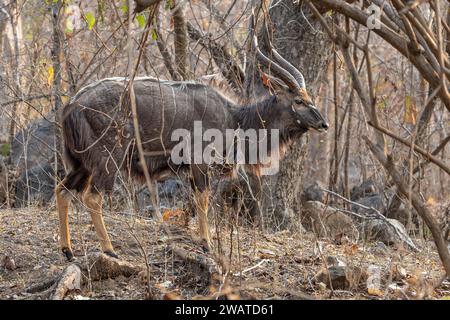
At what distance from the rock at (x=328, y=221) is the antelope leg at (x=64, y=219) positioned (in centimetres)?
282

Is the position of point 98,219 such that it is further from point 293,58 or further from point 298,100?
point 293,58

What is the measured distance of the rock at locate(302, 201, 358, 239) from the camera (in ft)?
28.2

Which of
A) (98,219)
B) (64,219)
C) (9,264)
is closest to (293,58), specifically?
(98,219)

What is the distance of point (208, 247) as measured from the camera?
7.16m

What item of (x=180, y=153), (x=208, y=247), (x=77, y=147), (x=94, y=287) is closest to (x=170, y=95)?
(x=180, y=153)

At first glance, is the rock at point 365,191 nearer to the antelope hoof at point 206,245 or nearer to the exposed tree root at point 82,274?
the antelope hoof at point 206,245

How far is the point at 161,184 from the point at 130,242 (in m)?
3.20

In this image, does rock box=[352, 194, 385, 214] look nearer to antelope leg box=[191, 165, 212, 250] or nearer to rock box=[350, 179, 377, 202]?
rock box=[350, 179, 377, 202]

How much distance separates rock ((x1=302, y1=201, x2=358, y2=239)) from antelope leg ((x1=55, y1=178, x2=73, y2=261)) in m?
2.82

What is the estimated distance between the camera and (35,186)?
10.5m

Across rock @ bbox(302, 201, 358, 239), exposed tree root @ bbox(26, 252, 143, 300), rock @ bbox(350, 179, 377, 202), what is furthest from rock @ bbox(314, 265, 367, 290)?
rock @ bbox(350, 179, 377, 202)

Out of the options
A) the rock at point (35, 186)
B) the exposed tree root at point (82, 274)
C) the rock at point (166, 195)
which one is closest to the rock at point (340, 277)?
the exposed tree root at point (82, 274)

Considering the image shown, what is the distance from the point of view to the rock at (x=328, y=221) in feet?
28.2
